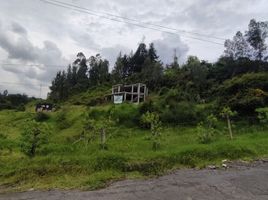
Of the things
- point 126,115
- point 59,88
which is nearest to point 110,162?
point 126,115

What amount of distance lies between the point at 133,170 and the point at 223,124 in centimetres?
1312

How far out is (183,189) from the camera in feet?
30.9

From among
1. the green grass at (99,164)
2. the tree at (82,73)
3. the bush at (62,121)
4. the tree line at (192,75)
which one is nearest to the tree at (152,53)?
the tree line at (192,75)

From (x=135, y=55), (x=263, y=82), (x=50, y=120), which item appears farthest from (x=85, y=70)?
(x=263, y=82)

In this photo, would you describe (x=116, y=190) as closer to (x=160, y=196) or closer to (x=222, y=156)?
(x=160, y=196)

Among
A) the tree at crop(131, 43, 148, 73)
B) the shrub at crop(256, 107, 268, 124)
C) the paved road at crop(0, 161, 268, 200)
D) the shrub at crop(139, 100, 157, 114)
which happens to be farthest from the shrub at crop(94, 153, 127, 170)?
the tree at crop(131, 43, 148, 73)

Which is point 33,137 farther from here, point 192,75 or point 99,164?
point 192,75

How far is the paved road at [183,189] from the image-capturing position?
8.81m

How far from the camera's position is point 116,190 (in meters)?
9.45

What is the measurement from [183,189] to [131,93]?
40.9 meters

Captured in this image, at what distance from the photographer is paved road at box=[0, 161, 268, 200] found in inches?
347

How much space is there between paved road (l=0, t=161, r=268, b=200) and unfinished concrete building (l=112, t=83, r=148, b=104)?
3669cm

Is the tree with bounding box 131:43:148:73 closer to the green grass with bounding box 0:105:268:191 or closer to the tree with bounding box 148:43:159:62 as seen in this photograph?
the tree with bounding box 148:43:159:62

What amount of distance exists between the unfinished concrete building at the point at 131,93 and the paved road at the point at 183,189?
3669cm
